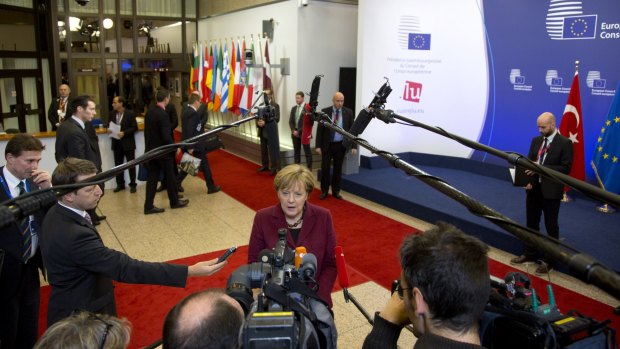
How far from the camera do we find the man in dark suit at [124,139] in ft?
25.4

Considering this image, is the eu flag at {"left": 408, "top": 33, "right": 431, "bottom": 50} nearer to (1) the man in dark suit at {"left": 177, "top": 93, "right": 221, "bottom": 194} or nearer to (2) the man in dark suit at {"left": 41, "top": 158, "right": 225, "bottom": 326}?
(1) the man in dark suit at {"left": 177, "top": 93, "right": 221, "bottom": 194}

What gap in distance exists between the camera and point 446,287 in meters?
1.33

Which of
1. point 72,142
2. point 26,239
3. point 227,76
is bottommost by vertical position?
point 26,239

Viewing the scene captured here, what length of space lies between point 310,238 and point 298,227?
0.10m

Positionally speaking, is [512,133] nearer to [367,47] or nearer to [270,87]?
[367,47]

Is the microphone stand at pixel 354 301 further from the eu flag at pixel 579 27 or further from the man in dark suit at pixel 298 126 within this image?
the man in dark suit at pixel 298 126

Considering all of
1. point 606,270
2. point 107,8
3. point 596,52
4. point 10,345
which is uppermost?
point 107,8

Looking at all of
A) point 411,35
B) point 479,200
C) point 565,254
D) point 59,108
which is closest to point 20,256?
point 565,254

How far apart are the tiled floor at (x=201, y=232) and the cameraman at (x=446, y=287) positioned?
2.32m

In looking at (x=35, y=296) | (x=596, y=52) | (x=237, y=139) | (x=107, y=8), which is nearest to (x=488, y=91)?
(x=596, y=52)

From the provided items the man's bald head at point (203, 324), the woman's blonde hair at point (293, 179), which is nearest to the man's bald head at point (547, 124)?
the woman's blonde hair at point (293, 179)

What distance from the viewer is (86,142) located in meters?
5.44

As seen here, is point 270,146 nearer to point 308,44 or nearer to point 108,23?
point 308,44

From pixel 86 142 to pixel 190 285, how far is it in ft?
7.05
